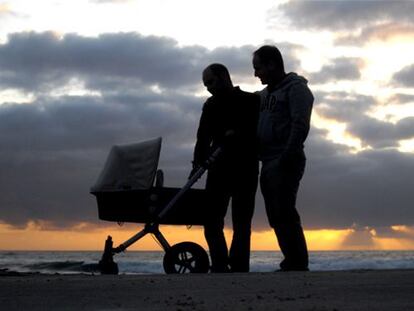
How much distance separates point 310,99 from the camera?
646 centimetres

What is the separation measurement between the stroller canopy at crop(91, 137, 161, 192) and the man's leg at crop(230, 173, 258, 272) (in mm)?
994

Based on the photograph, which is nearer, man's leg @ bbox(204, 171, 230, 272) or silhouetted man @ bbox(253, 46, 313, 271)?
silhouetted man @ bbox(253, 46, 313, 271)

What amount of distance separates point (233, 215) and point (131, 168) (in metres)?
1.27

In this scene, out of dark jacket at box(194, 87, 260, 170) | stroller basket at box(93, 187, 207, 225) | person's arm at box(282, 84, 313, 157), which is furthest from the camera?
stroller basket at box(93, 187, 207, 225)

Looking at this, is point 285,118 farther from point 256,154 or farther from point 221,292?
point 221,292

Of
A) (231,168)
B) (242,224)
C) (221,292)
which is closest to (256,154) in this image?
(231,168)

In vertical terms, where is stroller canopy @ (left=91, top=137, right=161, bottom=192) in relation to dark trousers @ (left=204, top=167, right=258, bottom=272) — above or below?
above

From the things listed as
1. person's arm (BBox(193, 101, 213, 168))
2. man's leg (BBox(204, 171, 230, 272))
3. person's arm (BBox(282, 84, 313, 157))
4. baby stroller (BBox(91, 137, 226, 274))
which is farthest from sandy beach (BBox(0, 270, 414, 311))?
person's arm (BBox(193, 101, 213, 168))

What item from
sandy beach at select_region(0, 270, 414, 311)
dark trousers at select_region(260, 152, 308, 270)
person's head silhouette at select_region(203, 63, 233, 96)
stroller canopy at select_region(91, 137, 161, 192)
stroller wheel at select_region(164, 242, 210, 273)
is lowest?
sandy beach at select_region(0, 270, 414, 311)

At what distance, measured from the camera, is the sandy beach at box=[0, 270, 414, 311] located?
377 cm

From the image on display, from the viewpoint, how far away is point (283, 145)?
21.5 ft

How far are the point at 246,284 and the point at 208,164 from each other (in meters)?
2.12

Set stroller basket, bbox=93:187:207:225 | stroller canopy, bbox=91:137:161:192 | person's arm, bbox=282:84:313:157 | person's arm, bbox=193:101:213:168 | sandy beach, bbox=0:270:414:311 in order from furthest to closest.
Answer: stroller canopy, bbox=91:137:161:192
stroller basket, bbox=93:187:207:225
person's arm, bbox=193:101:213:168
person's arm, bbox=282:84:313:157
sandy beach, bbox=0:270:414:311

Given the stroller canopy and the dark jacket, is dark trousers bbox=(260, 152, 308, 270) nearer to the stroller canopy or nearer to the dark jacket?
the dark jacket
